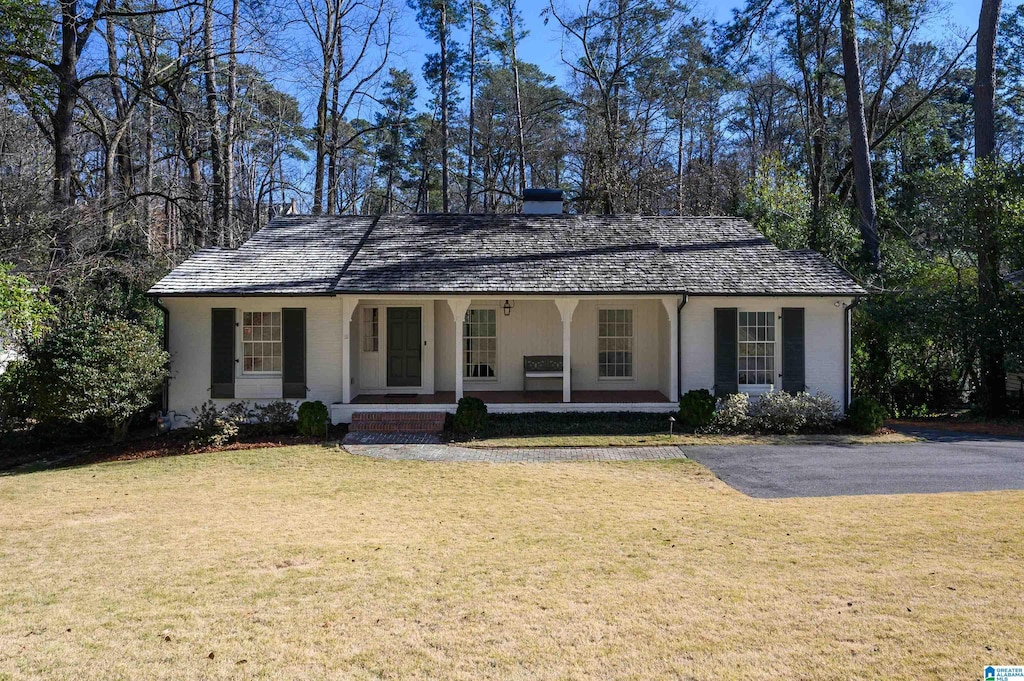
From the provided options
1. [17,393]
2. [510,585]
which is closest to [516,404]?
[510,585]

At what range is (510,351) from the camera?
53.5ft

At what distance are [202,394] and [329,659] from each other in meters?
11.5

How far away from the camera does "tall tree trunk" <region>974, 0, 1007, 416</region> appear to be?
1508cm

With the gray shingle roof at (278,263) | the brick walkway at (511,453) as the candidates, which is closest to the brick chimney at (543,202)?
the gray shingle roof at (278,263)

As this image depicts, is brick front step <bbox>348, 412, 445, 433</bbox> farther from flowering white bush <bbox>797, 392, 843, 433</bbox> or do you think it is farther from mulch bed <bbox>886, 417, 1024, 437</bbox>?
mulch bed <bbox>886, 417, 1024, 437</bbox>

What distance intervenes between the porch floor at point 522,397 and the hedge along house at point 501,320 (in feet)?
0.31

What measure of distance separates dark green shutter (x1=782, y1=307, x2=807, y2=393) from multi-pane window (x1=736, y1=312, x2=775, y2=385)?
10.4 inches

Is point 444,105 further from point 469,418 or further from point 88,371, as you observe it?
point 88,371

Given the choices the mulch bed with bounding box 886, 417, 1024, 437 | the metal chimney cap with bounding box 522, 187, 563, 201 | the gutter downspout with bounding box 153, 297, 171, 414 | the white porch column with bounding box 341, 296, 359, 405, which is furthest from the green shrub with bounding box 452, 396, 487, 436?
the mulch bed with bounding box 886, 417, 1024, 437

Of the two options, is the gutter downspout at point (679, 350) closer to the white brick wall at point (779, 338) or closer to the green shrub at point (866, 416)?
the white brick wall at point (779, 338)

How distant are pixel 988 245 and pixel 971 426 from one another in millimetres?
4334

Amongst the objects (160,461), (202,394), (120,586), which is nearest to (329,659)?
(120,586)

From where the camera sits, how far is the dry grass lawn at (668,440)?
1249 centimetres

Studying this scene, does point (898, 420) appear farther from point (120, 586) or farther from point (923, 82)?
Answer: point (923, 82)
